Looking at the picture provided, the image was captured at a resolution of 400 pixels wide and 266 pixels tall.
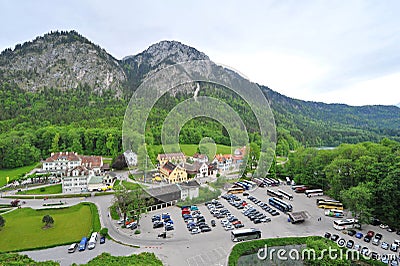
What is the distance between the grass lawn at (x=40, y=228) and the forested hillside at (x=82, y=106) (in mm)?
7486

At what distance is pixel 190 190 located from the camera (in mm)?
16797

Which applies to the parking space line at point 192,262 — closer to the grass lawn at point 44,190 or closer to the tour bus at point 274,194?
the tour bus at point 274,194

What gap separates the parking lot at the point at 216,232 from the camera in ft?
41.4

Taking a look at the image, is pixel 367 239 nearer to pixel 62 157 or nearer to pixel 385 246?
pixel 385 246

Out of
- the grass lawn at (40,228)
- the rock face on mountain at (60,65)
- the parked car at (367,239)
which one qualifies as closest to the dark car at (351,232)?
the parked car at (367,239)

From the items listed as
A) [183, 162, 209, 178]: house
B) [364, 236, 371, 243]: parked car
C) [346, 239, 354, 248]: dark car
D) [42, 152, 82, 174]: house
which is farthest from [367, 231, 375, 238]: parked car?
[42, 152, 82, 174]: house

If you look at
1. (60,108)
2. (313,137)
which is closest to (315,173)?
(313,137)

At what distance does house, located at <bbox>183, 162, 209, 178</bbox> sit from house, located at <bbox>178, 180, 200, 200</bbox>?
227cm

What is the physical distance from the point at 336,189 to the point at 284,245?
10.3 meters

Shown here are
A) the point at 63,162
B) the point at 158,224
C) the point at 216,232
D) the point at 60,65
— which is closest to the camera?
the point at 216,232

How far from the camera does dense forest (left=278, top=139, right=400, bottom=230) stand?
16047 millimetres

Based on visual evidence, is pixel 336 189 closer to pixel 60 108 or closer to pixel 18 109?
pixel 60 108

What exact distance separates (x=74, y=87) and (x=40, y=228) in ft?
244

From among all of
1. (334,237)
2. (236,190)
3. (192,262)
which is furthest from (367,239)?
(236,190)
